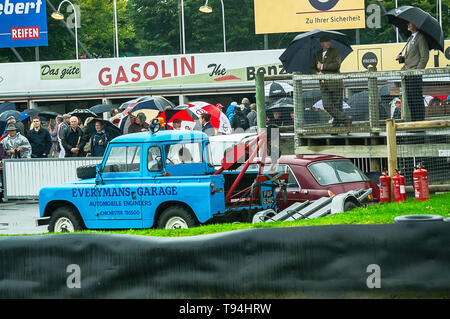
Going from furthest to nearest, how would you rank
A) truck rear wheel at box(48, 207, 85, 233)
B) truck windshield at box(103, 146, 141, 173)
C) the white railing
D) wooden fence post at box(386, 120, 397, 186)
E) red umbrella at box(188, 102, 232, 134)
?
red umbrella at box(188, 102, 232, 134)
the white railing
truck rear wheel at box(48, 207, 85, 233)
truck windshield at box(103, 146, 141, 173)
wooden fence post at box(386, 120, 397, 186)

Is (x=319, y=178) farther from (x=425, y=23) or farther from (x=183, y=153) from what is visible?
(x=425, y=23)

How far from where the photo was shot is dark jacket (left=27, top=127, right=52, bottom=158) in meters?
21.7

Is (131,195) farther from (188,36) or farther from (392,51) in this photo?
(188,36)

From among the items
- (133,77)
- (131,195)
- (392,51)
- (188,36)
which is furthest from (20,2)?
(131,195)

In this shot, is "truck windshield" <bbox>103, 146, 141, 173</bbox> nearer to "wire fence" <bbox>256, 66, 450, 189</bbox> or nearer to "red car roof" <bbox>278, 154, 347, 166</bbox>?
"red car roof" <bbox>278, 154, 347, 166</bbox>

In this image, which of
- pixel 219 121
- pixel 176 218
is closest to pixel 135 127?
pixel 219 121

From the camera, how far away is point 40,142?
2169 centimetres

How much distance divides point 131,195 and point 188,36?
2370 inches

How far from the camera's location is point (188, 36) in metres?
72.7

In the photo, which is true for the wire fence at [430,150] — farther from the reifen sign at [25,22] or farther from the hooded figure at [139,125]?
the reifen sign at [25,22]

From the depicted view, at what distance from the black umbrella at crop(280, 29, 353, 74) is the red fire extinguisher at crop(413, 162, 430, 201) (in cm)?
536

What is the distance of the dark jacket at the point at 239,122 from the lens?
22.2m

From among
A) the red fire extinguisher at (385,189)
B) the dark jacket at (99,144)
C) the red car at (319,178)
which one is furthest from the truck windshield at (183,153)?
the dark jacket at (99,144)

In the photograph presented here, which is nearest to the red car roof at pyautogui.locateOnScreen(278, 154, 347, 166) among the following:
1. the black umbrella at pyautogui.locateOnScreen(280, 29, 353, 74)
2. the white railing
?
the black umbrella at pyautogui.locateOnScreen(280, 29, 353, 74)
